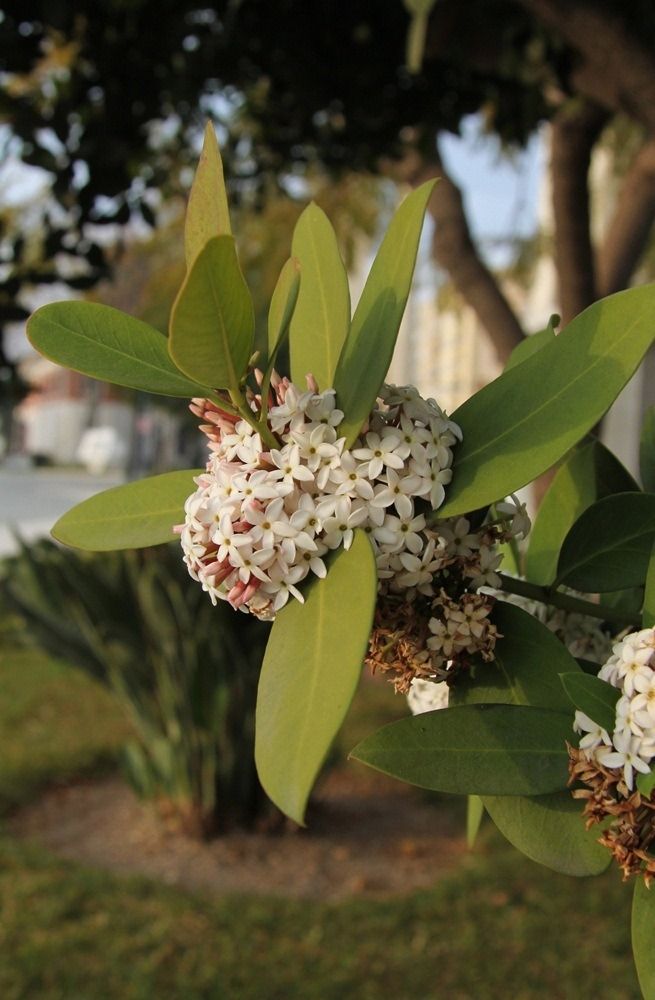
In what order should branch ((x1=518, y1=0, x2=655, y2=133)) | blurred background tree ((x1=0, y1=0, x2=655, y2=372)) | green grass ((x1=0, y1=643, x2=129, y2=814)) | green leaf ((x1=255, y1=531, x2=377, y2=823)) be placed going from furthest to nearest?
green grass ((x1=0, y1=643, x2=129, y2=814)) → blurred background tree ((x1=0, y1=0, x2=655, y2=372)) → branch ((x1=518, y1=0, x2=655, y2=133)) → green leaf ((x1=255, y1=531, x2=377, y2=823))

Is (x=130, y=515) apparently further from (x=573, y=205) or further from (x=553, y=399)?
(x=573, y=205)

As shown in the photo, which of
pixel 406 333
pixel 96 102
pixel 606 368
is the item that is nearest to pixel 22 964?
pixel 96 102

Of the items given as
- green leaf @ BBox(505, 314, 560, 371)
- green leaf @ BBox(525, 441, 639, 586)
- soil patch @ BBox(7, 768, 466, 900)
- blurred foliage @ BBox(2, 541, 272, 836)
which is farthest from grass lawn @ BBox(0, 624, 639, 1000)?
green leaf @ BBox(505, 314, 560, 371)

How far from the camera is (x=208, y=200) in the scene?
502 mm

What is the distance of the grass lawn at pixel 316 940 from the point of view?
8.07 ft

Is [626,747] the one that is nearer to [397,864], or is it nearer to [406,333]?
[397,864]

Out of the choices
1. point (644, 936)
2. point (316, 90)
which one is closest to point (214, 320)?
point (644, 936)

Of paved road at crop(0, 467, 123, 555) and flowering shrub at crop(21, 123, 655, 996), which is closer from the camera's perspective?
flowering shrub at crop(21, 123, 655, 996)

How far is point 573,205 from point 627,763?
2.89 metres

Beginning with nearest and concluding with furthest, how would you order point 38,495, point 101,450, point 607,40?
1. point 607,40
2. point 38,495
3. point 101,450

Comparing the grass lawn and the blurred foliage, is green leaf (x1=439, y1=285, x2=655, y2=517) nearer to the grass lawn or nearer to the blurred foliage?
the grass lawn

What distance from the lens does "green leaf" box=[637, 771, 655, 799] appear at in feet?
1.67

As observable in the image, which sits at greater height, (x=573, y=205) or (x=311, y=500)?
(x=573, y=205)

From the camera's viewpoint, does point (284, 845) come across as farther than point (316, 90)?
Yes
